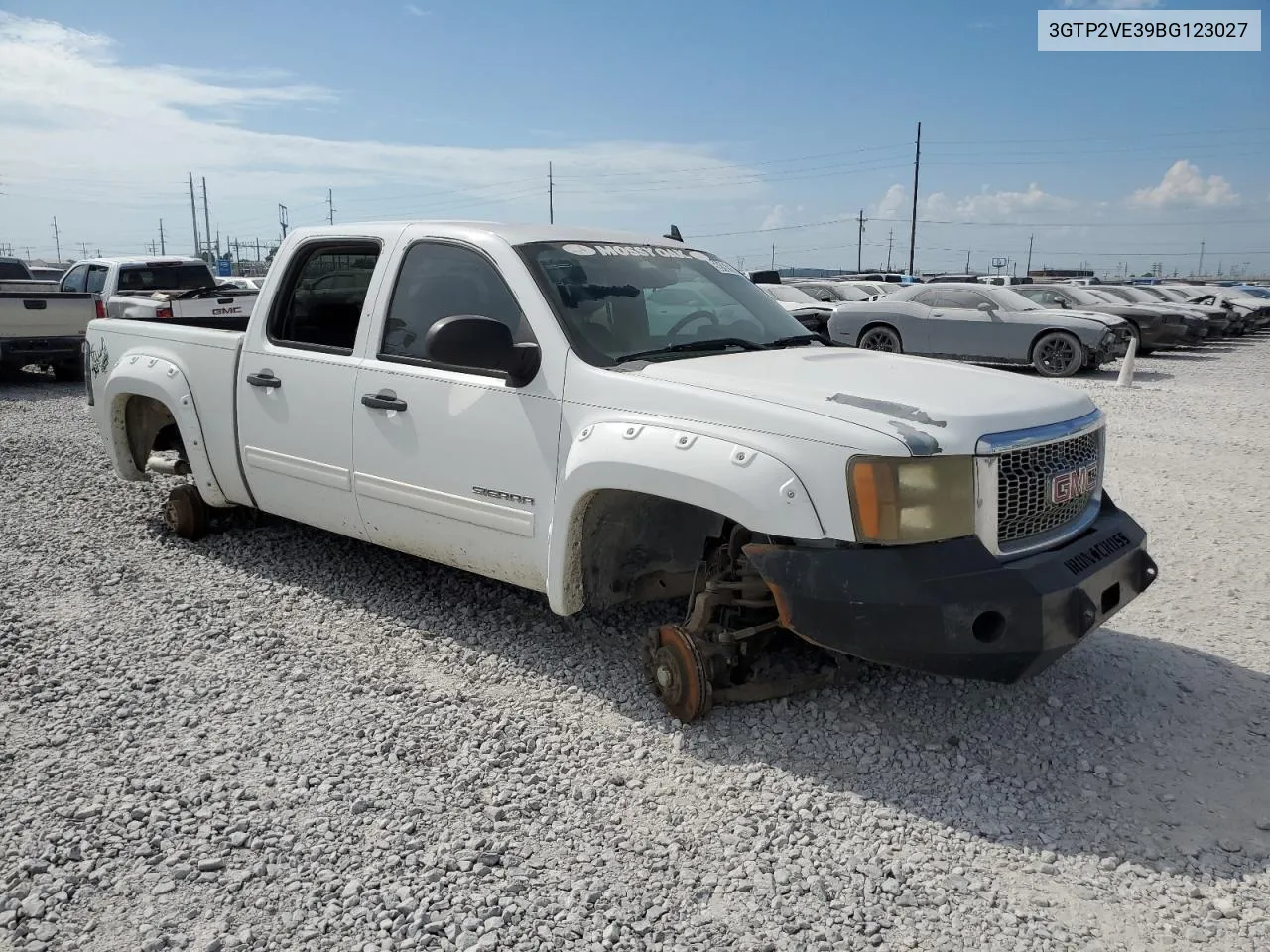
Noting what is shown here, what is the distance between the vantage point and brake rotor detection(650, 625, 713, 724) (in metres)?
3.51

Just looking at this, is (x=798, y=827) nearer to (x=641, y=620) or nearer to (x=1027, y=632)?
(x=1027, y=632)

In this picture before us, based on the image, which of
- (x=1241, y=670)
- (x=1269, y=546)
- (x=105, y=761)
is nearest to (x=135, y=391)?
Answer: (x=105, y=761)

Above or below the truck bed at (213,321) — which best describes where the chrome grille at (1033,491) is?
below

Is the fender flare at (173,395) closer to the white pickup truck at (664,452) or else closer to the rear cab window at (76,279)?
the white pickup truck at (664,452)

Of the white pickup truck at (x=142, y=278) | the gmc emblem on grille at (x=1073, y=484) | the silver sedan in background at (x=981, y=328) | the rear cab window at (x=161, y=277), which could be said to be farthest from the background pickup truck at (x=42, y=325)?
the gmc emblem on grille at (x=1073, y=484)

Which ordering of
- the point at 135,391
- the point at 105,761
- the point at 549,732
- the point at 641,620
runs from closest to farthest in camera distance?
the point at 105,761
the point at 549,732
the point at 641,620
the point at 135,391

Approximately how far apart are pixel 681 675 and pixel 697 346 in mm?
1339

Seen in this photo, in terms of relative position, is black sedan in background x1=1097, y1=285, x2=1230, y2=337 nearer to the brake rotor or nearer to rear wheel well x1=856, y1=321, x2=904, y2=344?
rear wheel well x1=856, y1=321, x2=904, y2=344

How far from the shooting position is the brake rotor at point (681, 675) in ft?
11.5

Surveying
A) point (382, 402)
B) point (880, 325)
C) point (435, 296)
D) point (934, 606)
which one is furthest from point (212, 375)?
point (880, 325)

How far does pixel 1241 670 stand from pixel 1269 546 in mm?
2213

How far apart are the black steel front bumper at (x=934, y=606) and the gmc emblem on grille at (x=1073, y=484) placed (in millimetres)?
341

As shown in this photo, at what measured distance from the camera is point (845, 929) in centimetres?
256

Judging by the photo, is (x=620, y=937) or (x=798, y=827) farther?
(x=798, y=827)
